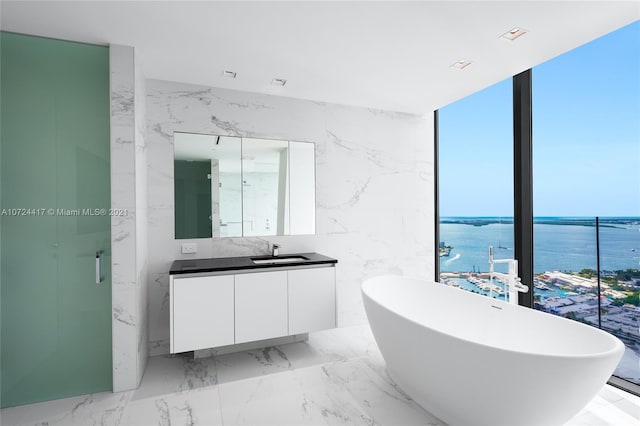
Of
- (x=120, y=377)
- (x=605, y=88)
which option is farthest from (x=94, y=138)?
(x=605, y=88)

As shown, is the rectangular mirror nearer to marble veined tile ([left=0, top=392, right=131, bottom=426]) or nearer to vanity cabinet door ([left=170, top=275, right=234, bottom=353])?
vanity cabinet door ([left=170, top=275, right=234, bottom=353])

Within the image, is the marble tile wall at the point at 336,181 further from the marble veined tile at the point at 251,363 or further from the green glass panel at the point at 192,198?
the marble veined tile at the point at 251,363

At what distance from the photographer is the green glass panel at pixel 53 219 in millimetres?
2299

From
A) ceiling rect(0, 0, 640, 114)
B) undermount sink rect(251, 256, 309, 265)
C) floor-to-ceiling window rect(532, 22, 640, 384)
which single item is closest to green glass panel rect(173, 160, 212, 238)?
undermount sink rect(251, 256, 309, 265)

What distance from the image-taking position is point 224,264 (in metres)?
2.90

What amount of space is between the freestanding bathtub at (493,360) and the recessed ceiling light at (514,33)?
1.89 metres

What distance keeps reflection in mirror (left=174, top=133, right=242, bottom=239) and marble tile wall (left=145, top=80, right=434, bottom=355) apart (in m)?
0.08

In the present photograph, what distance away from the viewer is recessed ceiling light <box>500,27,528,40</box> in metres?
2.26

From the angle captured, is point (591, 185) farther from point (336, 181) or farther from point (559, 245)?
point (336, 181)

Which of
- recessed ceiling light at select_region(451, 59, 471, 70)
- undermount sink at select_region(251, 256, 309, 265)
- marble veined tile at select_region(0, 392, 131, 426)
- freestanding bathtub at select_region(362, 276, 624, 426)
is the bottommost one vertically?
marble veined tile at select_region(0, 392, 131, 426)

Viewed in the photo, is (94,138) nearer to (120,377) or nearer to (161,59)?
(161,59)

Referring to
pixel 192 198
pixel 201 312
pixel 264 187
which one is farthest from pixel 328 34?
pixel 201 312

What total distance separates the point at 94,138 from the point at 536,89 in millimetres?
3705

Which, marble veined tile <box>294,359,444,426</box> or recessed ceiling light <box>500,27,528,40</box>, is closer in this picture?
marble veined tile <box>294,359,444,426</box>
